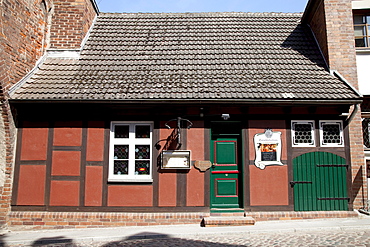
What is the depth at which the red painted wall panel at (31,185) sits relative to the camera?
23.4 feet

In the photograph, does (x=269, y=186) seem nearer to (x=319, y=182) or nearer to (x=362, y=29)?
(x=319, y=182)

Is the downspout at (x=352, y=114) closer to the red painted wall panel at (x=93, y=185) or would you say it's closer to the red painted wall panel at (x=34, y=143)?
the red painted wall panel at (x=93, y=185)

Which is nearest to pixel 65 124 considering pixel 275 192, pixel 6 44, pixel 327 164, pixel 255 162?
pixel 6 44

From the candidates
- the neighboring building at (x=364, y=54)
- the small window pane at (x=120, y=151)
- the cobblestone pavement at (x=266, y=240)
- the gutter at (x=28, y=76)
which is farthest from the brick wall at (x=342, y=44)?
the gutter at (x=28, y=76)

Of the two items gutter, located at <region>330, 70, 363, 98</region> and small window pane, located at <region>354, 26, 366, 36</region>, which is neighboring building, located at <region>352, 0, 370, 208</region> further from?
gutter, located at <region>330, 70, 363, 98</region>

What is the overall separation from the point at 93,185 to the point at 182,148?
8.23 ft

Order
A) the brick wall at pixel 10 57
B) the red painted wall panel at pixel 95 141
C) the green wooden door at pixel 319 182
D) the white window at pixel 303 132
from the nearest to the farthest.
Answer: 1. the brick wall at pixel 10 57
2. the green wooden door at pixel 319 182
3. the red painted wall panel at pixel 95 141
4. the white window at pixel 303 132

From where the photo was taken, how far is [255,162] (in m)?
7.27

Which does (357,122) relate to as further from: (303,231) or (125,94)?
(125,94)

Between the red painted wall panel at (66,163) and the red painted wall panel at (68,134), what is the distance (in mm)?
263

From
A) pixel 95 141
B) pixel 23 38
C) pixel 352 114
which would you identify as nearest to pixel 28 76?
pixel 23 38

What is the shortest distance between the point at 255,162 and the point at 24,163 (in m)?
6.08

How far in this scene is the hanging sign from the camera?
727 cm

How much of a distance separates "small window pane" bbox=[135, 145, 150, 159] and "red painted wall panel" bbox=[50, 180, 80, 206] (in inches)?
66.7
